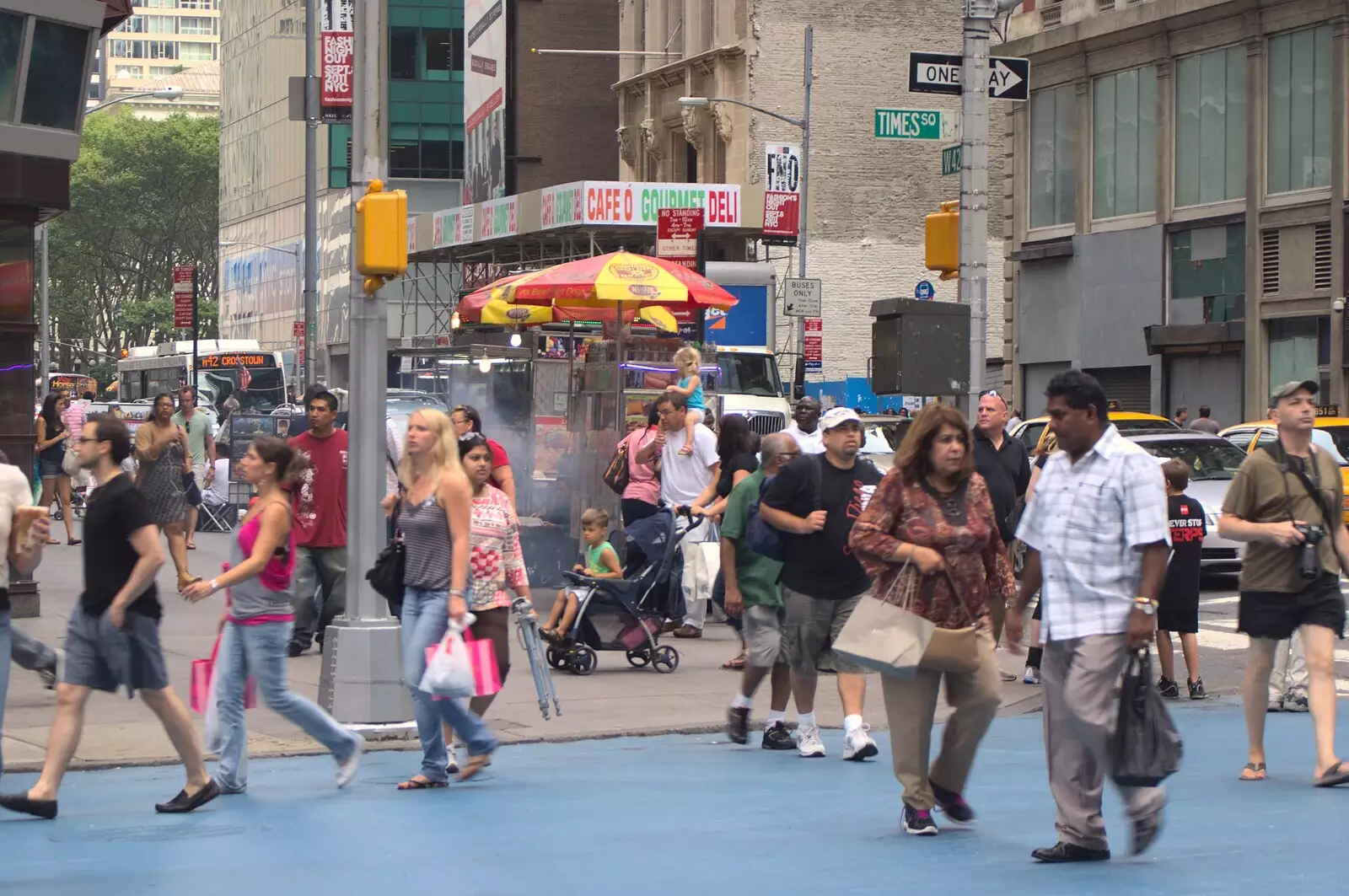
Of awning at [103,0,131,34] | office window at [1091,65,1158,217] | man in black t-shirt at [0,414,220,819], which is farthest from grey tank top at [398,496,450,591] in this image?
office window at [1091,65,1158,217]

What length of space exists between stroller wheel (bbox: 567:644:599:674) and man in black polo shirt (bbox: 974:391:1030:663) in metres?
2.97

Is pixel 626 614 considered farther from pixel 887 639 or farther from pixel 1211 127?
pixel 1211 127

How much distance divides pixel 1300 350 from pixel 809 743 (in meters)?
27.8

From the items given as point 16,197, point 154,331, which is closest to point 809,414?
point 16,197

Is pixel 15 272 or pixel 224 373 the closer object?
pixel 15 272

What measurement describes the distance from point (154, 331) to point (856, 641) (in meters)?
98.5

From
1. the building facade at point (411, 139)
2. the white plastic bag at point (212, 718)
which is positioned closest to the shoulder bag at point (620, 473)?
the white plastic bag at point (212, 718)

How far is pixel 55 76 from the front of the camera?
54.2 feet

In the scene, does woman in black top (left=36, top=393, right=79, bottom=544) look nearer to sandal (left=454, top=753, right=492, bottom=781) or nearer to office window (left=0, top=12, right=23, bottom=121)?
office window (left=0, top=12, right=23, bottom=121)

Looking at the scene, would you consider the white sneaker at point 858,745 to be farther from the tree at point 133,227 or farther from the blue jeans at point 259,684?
the tree at point 133,227

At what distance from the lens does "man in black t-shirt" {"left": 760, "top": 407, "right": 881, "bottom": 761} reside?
9.55 metres

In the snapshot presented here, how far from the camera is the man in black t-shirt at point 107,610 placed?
824cm

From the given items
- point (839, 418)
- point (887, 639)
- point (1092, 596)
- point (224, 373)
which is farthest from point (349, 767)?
point (224, 373)

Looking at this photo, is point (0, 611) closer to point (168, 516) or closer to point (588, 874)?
point (588, 874)
